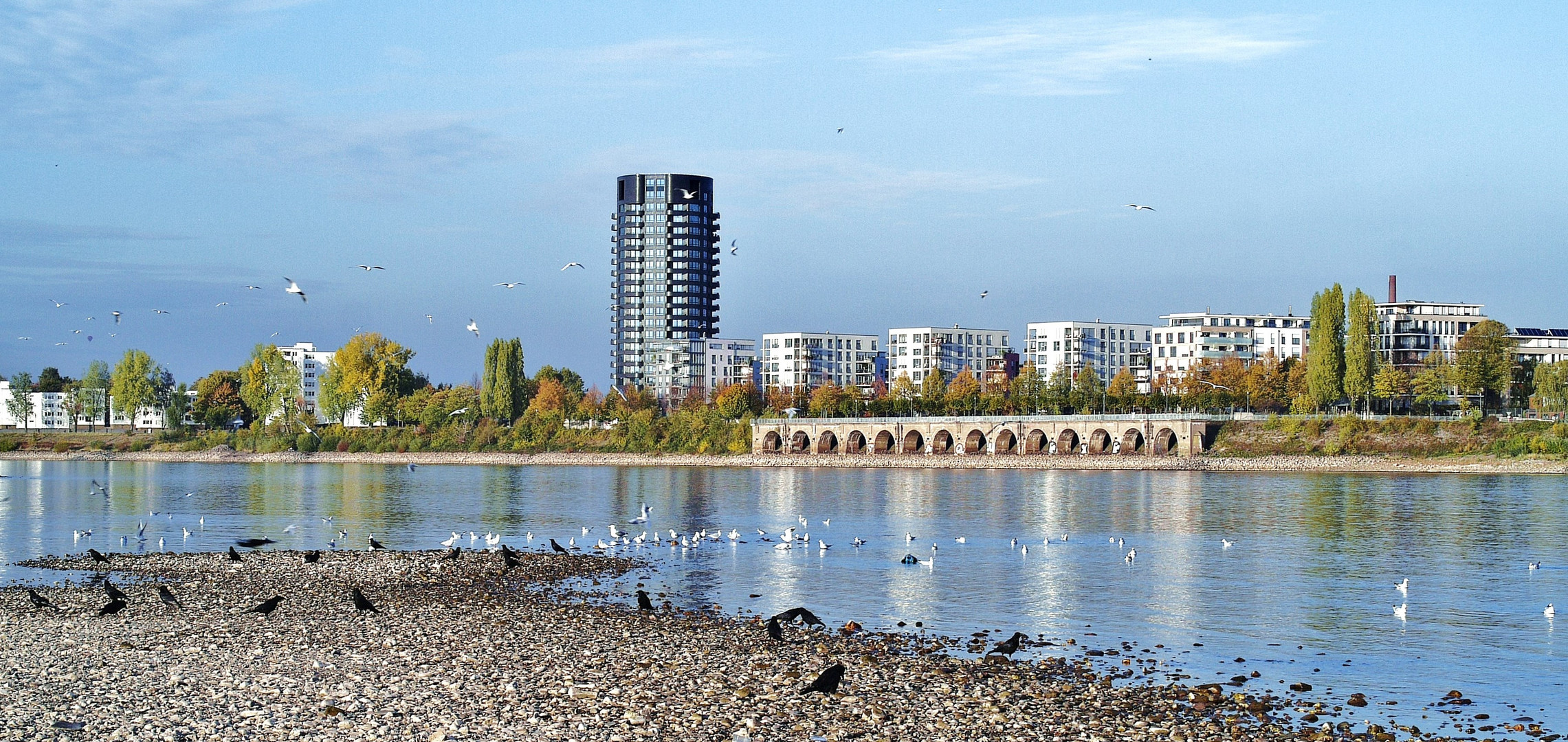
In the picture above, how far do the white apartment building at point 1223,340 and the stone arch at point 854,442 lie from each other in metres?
38.7

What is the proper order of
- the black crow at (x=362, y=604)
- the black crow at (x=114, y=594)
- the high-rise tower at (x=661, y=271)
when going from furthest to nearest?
the high-rise tower at (x=661, y=271)
the black crow at (x=114, y=594)
the black crow at (x=362, y=604)

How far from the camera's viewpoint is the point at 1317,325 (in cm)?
10319

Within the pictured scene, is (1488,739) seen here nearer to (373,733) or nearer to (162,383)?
(373,733)

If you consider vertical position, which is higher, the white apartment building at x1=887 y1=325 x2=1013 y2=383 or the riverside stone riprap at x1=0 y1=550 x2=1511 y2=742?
the white apartment building at x1=887 y1=325 x2=1013 y2=383

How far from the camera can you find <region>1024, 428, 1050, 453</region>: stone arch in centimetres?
11271

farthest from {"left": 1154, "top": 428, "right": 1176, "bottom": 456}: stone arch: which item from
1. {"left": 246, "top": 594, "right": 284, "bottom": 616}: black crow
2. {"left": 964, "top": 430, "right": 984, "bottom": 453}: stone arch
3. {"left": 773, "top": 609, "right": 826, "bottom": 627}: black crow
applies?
{"left": 246, "top": 594, "right": 284, "bottom": 616}: black crow

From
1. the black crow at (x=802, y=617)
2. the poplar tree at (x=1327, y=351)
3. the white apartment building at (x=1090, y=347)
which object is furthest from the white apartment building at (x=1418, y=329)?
the black crow at (x=802, y=617)

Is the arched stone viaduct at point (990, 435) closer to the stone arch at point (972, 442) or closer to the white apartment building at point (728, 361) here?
the stone arch at point (972, 442)

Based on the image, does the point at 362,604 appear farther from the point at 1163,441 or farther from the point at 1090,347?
the point at 1090,347

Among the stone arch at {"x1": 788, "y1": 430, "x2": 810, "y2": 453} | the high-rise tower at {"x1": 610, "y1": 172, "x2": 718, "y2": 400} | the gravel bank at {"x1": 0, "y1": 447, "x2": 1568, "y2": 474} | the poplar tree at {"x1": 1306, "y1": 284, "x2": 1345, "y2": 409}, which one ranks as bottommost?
the gravel bank at {"x1": 0, "y1": 447, "x2": 1568, "y2": 474}

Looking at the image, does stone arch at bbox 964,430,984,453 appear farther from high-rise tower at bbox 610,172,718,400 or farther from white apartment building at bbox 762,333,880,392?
high-rise tower at bbox 610,172,718,400

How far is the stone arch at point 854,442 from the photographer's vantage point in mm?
124500

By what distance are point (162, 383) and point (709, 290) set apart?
74.3 metres

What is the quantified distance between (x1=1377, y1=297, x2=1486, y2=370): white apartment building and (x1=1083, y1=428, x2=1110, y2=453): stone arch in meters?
47.8
